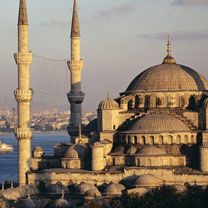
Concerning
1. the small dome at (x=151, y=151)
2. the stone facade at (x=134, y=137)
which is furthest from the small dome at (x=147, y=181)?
the small dome at (x=151, y=151)

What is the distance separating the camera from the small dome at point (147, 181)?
2514 inches

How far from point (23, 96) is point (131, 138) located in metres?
7.90

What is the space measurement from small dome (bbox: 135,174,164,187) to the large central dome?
10385mm

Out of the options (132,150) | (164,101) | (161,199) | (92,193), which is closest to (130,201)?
(161,199)

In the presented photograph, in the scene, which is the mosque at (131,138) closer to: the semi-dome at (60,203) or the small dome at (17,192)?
the small dome at (17,192)

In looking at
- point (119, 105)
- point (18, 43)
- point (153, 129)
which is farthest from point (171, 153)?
point (18, 43)

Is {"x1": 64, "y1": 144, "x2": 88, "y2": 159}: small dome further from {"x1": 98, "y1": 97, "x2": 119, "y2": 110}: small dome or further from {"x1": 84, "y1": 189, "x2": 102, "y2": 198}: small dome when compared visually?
{"x1": 84, "y1": 189, "x2": 102, "y2": 198}: small dome

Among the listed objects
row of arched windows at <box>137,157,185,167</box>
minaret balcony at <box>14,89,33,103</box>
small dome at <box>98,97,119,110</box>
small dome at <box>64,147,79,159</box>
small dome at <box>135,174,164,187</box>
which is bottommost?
small dome at <box>135,174,164,187</box>

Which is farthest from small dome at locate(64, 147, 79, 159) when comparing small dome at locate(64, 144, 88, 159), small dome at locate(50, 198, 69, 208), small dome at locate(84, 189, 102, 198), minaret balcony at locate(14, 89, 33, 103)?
small dome at locate(50, 198, 69, 208)

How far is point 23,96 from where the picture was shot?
7262 centimetres

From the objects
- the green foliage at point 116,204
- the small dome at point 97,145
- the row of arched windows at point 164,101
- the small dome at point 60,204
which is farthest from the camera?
the row of arched windows at point 164,101

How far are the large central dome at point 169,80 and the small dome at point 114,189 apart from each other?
1117 centimetres

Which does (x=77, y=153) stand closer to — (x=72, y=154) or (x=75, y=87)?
(x=72, y=154)

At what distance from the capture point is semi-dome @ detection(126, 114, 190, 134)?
69375mm
